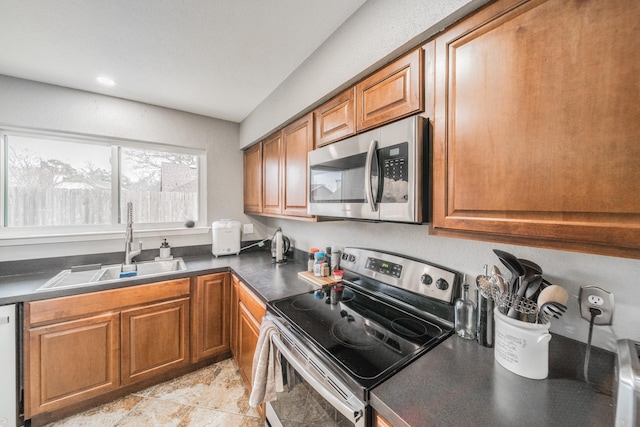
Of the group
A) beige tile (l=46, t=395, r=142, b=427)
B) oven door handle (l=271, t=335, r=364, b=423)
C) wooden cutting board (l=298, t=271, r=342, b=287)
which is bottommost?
beige tile (l=46, t=395, r=142, b=427)

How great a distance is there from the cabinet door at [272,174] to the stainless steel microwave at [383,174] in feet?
2.65

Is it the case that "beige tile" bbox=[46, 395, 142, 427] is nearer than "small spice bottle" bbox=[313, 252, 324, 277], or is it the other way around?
"beige tile" bbox=[46, 395, 142, 427]

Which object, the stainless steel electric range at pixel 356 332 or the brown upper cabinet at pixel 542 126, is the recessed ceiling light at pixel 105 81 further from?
the brown upper cabinet at pixel 542 126

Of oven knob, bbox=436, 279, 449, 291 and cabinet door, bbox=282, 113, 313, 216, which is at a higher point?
cabinet door, bbox=282, 113, 313, 216

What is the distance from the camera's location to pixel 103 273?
2.01 metres

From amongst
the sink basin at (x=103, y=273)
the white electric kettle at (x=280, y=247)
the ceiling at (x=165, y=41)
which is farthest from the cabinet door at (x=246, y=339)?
the ceiling at (x=165, y=41)

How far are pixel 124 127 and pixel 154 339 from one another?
1908 millimetres

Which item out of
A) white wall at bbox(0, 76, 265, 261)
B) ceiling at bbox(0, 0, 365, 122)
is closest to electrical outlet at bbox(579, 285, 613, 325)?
ceiling at bbox(0, 0, 365, 122)

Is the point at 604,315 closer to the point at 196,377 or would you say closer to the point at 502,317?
the point at 502,317

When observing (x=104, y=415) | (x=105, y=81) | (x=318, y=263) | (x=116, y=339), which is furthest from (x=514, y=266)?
(x=105, y=81)

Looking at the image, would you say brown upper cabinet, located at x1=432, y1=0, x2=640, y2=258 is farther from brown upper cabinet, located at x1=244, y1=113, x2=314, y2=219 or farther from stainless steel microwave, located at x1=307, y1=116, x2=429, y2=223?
brown upper cabinet, located at x1=244, y1=113, x2=314, y2=219

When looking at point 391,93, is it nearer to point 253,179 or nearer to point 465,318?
point 465,318

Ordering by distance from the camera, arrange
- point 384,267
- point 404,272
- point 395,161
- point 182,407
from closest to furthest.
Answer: point 395,161
point 404,272
point 384,267
point 182,407

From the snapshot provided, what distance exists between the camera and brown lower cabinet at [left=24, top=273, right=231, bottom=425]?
1.53 m
